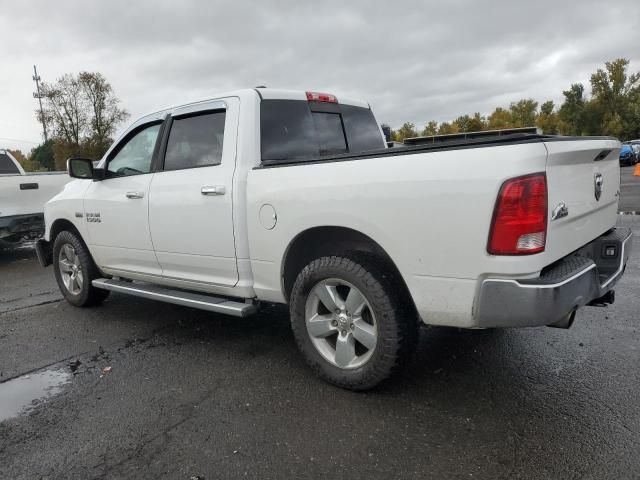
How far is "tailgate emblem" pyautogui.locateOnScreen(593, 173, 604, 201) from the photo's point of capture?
10.0ft

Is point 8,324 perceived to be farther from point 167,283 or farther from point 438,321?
point 438,321

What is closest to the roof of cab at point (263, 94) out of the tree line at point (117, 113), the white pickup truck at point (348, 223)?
the white pickup truck at point (348, 223)

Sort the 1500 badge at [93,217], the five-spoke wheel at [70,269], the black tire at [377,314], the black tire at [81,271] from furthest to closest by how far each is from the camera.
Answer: the five-spoke wheel at [70,269] → the black tire at [81,271] → the 1500 badge at [93,217] → the black tire at [377,314]

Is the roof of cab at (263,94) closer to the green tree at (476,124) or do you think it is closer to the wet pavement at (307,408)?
the wet pavement at (307,408)

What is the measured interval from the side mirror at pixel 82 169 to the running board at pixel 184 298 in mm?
1009

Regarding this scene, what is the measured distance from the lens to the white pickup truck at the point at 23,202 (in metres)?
7.98

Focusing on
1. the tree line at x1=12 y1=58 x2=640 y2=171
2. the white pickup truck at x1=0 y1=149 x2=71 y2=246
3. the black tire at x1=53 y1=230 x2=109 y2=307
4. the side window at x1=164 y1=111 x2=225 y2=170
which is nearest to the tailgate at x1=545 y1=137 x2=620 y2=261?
the side window at x1=164 y1=111 x2=225 y2=170

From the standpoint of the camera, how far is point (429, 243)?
269 centimetres

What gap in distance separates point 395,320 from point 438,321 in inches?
10.1

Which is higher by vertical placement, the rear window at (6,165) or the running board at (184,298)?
the rear window at (6,165)

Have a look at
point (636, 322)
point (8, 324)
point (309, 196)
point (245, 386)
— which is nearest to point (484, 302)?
point (309, 196)

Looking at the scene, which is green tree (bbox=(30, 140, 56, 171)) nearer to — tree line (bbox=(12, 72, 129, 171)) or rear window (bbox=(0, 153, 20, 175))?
tree line (bbox=(12, 72, 129, 171))

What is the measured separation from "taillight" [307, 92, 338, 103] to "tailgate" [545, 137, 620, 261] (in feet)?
6.86

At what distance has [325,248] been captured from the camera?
3428mm
